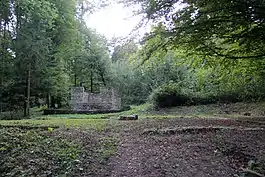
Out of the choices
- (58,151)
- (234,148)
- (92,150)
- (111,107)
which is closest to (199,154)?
(234,148)

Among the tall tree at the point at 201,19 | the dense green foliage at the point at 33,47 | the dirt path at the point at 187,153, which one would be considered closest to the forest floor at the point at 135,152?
the dirt path at the point at 187,153

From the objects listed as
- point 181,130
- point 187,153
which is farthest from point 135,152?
point 181,130

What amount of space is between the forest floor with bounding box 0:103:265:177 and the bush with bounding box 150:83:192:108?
964cm

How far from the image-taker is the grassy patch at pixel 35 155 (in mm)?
4596

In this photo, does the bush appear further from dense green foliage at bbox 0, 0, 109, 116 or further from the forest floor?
the forest floor

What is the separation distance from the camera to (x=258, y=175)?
3.80m

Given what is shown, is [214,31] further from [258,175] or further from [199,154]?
[258,175]

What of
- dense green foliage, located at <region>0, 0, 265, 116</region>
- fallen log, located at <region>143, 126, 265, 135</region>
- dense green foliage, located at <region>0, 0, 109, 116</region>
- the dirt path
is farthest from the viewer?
dense green foliage, located at <region>0, 0, 109, 116</region>

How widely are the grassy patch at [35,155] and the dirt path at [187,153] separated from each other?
0.80m

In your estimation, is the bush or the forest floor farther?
the bush

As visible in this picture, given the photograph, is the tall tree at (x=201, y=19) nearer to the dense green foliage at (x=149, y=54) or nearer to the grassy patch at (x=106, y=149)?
the dense green foliage at (x=149, y=54)

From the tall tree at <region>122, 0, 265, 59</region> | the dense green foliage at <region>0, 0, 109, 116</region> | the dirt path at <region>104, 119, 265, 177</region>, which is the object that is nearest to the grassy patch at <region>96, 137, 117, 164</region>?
the dirt path at <region>104, 119, 265, 177</region>

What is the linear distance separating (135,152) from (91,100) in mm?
14741

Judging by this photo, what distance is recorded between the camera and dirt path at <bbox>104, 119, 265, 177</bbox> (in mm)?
4402
